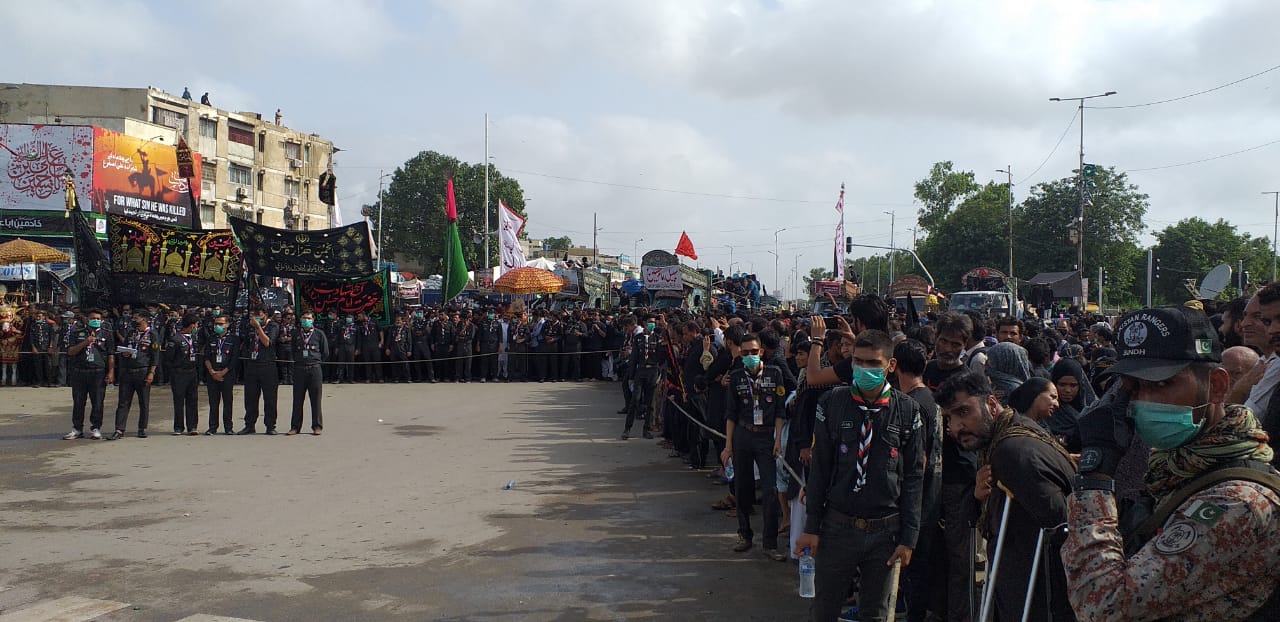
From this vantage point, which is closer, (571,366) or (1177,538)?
(1177,538)

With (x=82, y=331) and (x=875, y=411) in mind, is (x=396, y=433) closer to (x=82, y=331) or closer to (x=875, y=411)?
(x=82, y=331)

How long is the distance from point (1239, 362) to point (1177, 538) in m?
3.08

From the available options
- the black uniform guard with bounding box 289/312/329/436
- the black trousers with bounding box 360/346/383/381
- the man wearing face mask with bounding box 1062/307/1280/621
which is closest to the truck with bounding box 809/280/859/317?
the man wearing face mask with bounding box 1062/307/1280/621

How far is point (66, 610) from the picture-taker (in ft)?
20.0

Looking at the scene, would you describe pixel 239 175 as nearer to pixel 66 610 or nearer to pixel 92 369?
pixel 92 369

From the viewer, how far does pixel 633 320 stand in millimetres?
18188

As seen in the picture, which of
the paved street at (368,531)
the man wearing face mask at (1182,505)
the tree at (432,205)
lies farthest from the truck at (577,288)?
the tree at (432,205)

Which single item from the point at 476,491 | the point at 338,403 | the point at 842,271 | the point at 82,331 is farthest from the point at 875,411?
the point at 842,271

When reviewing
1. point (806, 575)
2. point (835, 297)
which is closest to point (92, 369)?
point (806, 575)

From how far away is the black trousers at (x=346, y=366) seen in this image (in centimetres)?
2244

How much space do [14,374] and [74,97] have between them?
121ft

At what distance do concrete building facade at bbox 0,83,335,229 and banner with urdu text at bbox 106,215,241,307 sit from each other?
21680mm

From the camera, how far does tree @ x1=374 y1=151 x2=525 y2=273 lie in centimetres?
8156

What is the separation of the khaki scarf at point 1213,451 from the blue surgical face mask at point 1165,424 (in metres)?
0.02
